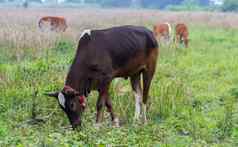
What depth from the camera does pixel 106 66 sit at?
7.68 metres

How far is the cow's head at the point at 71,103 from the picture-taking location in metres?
7.12

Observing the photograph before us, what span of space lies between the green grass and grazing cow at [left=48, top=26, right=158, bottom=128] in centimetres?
25

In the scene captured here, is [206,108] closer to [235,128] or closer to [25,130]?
[235,128]

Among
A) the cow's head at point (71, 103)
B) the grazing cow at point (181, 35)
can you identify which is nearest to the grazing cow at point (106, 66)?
the cow's head at point (71, 103)

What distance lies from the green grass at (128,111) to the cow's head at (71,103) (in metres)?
0.19

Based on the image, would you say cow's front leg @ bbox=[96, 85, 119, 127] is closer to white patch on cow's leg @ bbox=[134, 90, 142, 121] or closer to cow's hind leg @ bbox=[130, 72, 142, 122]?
white patch on cow's leg @ bbox=[134, 90, 142, 121]

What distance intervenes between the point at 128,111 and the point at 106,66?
37.4 inches

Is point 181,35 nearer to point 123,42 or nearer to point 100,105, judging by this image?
point 123,42

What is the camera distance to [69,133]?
609 centimetres

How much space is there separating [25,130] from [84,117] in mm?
1311

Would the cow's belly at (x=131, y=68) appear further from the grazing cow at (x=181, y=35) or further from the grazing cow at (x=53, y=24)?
the grazing cow at (x=53, y=24)

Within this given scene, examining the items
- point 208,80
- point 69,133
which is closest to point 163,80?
point 208,80

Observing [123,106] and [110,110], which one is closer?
[110,110]

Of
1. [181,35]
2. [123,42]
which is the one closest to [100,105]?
[123,42]
